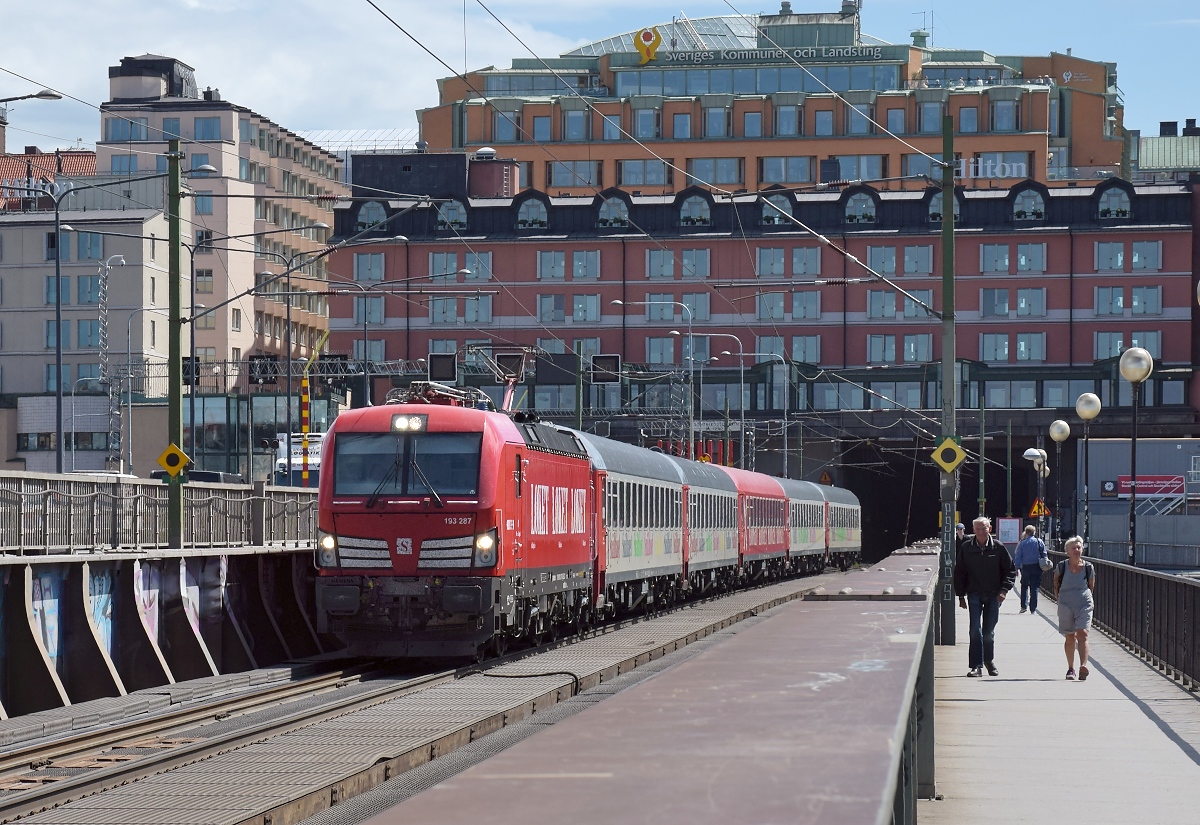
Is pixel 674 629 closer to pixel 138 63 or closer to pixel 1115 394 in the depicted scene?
pixel 1115 394

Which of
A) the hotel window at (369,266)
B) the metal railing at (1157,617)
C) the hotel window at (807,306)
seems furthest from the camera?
the hotel window at (369,266)

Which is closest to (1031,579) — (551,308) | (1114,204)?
(551,308)

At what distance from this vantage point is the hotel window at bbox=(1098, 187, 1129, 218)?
10288cm

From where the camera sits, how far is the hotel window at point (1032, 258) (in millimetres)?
103250

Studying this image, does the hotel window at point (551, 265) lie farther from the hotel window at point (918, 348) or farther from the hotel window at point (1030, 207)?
the hotel window at point (1030, 207)

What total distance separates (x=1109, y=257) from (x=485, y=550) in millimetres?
85601

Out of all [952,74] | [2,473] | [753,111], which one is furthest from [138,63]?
[2,473]

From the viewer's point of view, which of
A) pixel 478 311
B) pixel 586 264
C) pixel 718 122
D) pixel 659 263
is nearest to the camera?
pixel 478 311

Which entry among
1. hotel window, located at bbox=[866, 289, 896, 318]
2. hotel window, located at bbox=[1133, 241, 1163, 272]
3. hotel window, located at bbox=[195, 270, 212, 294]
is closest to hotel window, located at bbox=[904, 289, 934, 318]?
hotel window, located at bbox=[866, 289, 896, 318]

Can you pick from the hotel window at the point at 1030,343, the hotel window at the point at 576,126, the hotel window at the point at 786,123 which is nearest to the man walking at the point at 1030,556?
the hotel window at the point at 1030,343

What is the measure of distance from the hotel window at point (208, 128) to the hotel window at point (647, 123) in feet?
88.8

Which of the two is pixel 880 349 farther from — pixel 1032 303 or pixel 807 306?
pixel 1032 303

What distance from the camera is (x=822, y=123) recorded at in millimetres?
124500

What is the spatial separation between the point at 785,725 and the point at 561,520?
20.9 m
